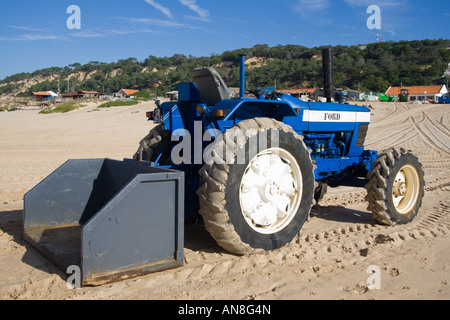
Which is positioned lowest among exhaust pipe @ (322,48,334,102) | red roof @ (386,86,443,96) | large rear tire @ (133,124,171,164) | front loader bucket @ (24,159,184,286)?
front loader bucket @ (24,159,184,286)

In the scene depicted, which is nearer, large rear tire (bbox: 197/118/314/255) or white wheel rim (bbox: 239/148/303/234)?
large rear tire (bbox: 197/118/314/255)

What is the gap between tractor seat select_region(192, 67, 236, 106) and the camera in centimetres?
473

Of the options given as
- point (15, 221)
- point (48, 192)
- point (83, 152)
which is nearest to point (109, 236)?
point (48, 192)

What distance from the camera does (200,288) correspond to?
3.26 meters

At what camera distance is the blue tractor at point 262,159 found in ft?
12.2

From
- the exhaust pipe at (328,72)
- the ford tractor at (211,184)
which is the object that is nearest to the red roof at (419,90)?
the exhaust pipe at (328,72)

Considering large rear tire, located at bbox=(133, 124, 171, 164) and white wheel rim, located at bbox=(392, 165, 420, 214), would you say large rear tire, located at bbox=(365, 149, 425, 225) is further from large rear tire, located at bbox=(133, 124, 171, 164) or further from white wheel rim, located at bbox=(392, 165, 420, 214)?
large rear tire, located at bbox=(133, 124, 171, 164)

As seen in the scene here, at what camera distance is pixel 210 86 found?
4.84 metres

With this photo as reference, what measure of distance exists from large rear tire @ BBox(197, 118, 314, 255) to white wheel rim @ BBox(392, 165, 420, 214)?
74.1 inches

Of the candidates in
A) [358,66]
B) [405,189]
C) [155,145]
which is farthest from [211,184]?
[358,66]

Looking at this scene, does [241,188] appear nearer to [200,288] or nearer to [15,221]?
[200,288]

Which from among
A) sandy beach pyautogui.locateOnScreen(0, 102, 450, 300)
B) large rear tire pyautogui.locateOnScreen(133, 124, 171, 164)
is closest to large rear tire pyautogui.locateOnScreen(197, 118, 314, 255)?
sandy beach pyautogui.locateOnScreen(0, 102, 450, 300)

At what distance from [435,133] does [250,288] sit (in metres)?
20.2

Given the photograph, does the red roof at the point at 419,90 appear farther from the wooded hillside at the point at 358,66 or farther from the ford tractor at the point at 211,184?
the ford tractor at the point at 211,184
